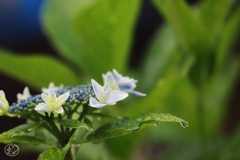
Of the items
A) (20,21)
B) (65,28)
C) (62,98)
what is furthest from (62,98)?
(20,21)

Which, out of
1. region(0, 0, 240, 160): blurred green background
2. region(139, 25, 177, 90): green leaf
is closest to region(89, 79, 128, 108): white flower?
region(0, 0, 240, 160): blurred green background

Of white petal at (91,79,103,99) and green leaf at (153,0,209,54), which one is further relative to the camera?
green leaf at (153,0,209,54)

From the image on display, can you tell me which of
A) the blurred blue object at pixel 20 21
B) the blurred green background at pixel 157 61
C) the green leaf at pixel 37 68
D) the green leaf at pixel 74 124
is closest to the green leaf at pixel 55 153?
the green leaf at pixel 74 124

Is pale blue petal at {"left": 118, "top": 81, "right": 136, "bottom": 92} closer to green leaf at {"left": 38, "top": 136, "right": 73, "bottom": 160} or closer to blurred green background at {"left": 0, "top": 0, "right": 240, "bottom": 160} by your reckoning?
green leaf at {"left": 38, "top": 136, "right": 73, "bottom": 160}

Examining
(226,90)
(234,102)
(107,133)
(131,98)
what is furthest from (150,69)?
(234,102)

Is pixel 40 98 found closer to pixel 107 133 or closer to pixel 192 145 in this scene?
pixel 107 133
